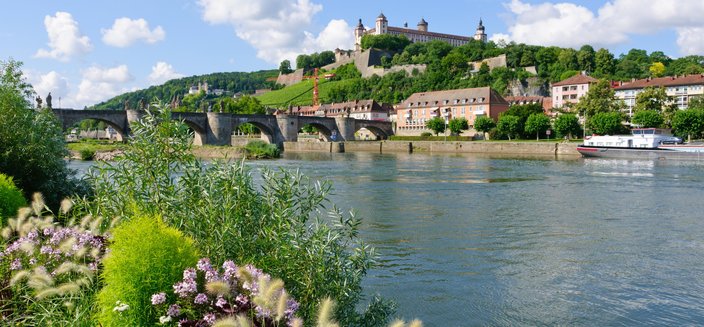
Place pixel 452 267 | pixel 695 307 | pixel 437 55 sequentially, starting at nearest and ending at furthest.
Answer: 1. pixel 695 307
2. pixel 452 267
3. pixel 437 55

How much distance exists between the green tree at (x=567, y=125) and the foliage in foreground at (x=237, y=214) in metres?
64.5

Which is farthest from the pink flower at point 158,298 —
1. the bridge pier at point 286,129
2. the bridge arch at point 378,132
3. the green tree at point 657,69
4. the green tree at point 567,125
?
the green tree at point 657,69

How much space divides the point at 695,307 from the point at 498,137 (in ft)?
218

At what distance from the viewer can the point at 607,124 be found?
6419cm

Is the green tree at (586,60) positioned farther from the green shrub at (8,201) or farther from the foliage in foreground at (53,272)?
the foliage in foreground at (53,272)

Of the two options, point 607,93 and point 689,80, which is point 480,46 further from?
point 607,93

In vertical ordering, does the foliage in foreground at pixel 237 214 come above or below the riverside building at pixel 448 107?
below

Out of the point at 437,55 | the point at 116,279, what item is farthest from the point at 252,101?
the point at 116,279

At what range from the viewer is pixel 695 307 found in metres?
10.4

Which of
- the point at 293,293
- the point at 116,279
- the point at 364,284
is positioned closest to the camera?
the point at 116,279

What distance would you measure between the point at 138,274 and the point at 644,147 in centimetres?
5585

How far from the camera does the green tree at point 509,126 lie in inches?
2840

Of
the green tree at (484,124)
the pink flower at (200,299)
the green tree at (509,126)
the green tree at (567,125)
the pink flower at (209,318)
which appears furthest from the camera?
the green tree at (484,124)

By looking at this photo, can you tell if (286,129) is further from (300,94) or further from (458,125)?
(300,94)
